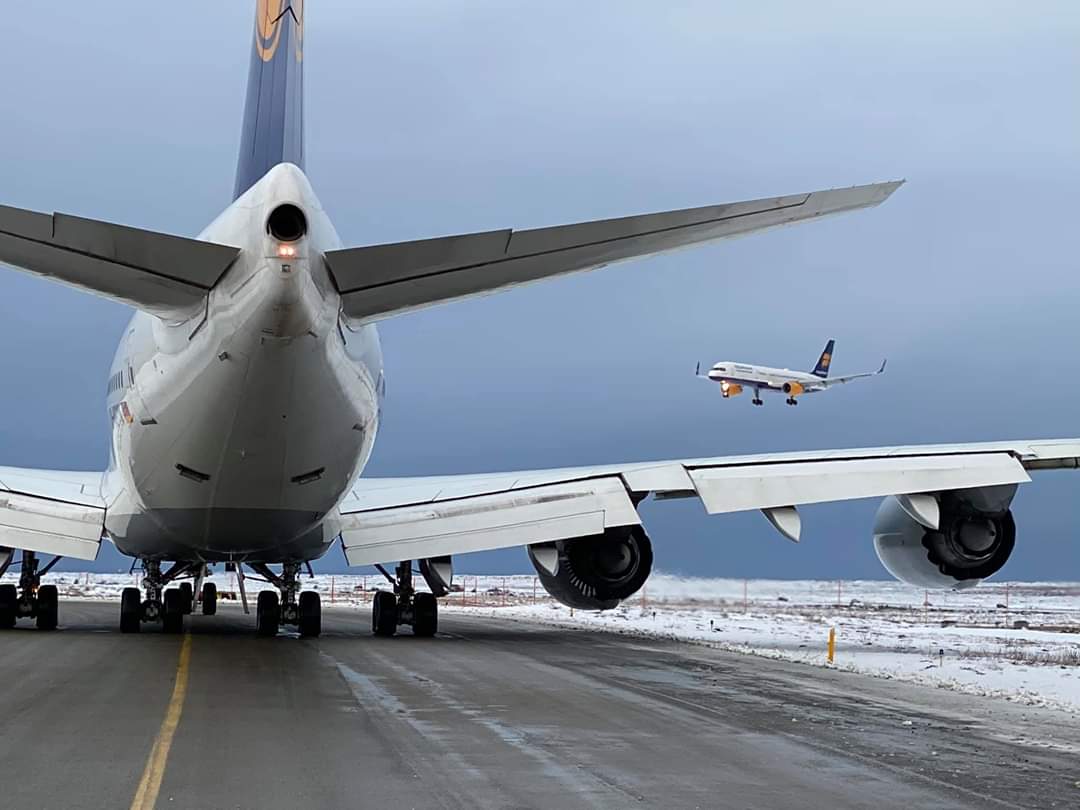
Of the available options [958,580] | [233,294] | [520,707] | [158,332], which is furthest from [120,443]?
[958,580]

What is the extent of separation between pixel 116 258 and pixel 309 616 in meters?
11.4

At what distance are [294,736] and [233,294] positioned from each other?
4.31 meters

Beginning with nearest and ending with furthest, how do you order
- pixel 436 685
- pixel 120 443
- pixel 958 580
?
1. pixel 436 685
2. pixel 120 443
3. pixel 958 580

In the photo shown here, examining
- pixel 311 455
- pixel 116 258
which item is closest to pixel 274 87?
pixel 311 455

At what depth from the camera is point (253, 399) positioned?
Answer: 13.9m

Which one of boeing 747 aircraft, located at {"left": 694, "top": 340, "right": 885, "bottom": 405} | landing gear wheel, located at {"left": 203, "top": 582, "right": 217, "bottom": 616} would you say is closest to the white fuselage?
boeing 747 aircraft, located at {"left": 694, "top": 340, "right": 885, "bottom": 405}

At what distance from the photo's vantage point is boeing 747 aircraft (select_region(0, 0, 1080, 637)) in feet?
37.0

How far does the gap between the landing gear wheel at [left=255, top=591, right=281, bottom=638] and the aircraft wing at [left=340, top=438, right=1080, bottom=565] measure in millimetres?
2223

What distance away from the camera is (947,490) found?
18062mm

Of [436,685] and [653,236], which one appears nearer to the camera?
[653,236]

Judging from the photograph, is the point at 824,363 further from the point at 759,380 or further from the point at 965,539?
the point at 965,539

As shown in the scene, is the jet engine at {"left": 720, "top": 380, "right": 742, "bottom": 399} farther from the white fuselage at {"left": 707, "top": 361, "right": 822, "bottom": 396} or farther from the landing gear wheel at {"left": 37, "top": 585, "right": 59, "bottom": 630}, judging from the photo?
the landing gear wheel at {"left": 37, "top": 585, "right": 59, "bottom": 630}

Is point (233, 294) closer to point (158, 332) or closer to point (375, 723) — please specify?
point (158, 332)

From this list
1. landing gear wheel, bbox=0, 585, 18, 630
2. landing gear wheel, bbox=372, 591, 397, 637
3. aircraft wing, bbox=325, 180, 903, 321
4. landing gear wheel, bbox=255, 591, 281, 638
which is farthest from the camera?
landing gear wheel, bbox=0, 585, 18, 630
